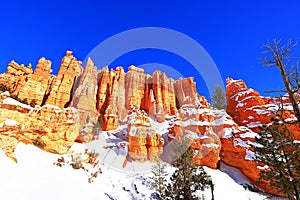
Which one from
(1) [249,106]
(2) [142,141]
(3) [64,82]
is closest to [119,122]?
(2) [142,141]

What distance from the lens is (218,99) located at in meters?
47.7

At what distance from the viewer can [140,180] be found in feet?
76.9

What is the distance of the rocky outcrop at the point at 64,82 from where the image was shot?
38031mm

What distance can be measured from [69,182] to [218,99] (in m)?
40.4

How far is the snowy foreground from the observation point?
12.8m

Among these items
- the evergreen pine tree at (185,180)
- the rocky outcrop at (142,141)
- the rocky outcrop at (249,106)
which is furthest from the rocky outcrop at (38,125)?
the rocky outcrop at (249,106)

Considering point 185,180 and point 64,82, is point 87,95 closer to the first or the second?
point 64,82

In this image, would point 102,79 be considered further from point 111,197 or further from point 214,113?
point 111,197

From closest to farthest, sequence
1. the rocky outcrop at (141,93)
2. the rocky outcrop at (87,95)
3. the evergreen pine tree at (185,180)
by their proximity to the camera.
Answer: the evergreen pine tree at (185,180) < the rocky outcrop at (87,95) < the rocky outcrop at (141,93)

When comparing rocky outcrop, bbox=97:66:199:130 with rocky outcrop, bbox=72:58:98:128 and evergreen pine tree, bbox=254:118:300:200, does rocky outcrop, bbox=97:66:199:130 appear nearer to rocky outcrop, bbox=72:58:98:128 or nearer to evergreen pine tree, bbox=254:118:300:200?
rocky outcrop, bbox=72:58:98:128

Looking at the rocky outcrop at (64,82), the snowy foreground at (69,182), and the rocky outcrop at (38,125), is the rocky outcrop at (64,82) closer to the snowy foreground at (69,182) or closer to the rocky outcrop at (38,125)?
the rocky outcrop at (38,125)

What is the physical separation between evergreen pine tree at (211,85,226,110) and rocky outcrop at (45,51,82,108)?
34.5 m

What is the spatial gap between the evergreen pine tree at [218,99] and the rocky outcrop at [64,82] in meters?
34.5

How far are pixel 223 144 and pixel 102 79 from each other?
33.0m
